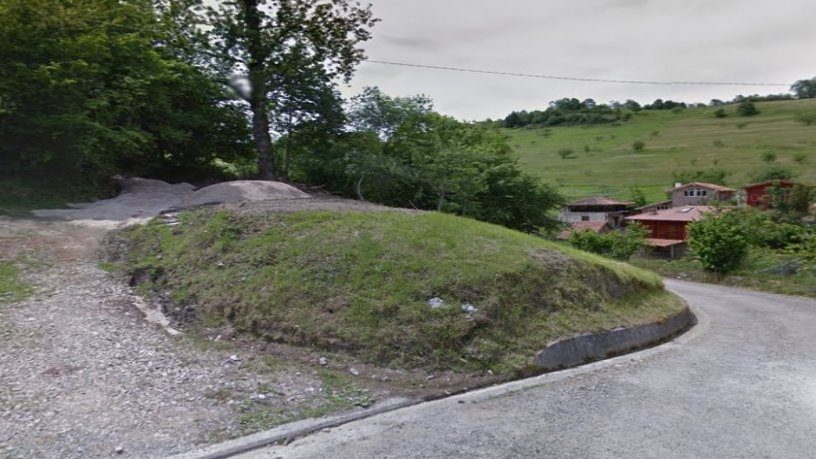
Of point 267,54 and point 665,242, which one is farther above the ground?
point 267,54

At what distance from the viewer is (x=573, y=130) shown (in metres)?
88.4

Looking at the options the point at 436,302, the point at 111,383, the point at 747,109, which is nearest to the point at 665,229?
the point at 436,302

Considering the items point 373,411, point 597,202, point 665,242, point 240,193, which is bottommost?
point 665,242

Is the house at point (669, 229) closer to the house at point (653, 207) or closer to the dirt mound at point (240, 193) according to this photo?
the house at point (653, 207)

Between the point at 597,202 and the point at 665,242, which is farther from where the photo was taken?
the point at 597,202

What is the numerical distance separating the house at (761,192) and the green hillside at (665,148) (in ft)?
21.8

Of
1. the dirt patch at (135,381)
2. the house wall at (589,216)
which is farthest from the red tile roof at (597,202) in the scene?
the dirt patch at (135,381)

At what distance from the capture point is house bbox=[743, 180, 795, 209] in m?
37.7

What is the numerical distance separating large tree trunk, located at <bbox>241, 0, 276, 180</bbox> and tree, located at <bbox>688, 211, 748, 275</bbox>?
12985 millimetres

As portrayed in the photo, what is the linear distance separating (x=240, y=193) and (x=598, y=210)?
136 feet

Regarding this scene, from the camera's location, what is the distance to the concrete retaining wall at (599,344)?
548cm

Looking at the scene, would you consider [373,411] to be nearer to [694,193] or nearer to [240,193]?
[240,193]

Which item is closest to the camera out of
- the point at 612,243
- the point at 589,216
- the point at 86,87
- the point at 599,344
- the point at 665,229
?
the point at 599,344

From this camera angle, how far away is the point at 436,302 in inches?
221
